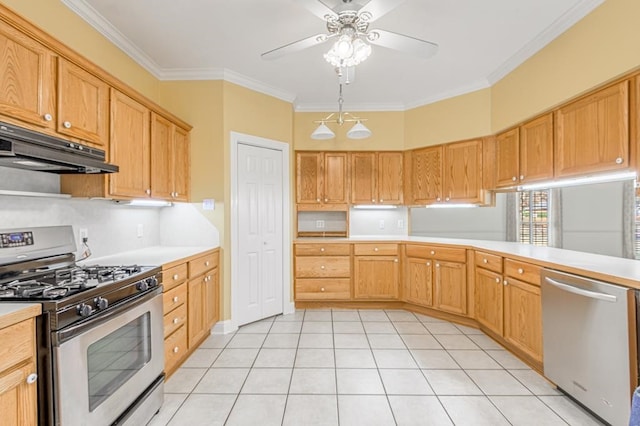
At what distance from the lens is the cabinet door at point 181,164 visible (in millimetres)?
3053

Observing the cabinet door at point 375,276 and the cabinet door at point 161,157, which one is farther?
the cabinet door at point 375,276

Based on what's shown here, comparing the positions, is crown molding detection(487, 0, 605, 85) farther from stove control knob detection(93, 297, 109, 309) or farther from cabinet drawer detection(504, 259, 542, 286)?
stove control knob detection(93, 297, 109, 309)

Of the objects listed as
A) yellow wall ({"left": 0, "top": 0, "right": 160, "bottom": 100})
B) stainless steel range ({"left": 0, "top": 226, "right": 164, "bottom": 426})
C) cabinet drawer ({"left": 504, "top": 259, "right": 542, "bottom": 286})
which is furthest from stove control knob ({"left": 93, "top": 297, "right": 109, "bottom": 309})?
cabinet drawer ({"left": 504, "top": 259, "right": 542, "bottom": 286})

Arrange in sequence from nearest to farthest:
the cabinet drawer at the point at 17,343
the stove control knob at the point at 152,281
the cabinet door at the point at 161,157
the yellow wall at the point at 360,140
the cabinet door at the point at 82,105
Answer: the cabinet drawer at the point at 17,343 < the cabinet door at the point at 82,105 < the stove control knob at the point at 152,281 < the cabinet door at the point at 161,157 < the yellow wall at the point at 360,140

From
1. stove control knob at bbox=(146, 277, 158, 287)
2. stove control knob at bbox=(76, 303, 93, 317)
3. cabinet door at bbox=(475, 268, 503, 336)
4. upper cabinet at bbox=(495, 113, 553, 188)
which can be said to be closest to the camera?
stove control knob at bbox=(76, 303, 93, 317)

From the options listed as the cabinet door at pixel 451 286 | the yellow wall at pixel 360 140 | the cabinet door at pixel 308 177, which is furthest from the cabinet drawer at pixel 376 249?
the yellow wall at pixel 360 140

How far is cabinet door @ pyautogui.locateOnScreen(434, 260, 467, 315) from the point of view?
3504mm

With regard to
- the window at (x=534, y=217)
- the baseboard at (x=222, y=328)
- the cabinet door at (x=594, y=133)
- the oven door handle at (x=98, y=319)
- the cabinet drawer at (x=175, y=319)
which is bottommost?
the baseboard at (x=222, y=328)

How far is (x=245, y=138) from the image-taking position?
11.5 feet

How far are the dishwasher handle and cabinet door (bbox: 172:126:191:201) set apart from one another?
3264 millimetres

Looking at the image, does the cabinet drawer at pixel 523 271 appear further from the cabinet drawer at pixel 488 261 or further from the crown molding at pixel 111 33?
the crown molding at pixel 111 33

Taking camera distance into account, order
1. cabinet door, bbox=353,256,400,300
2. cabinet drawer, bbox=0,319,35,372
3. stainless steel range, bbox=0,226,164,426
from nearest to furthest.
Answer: cabinet drawer, bbox=0,319,35,372 → stainless steel range, bbox=0,226,164,426 → cabinet door, bbox=353,256,400,300

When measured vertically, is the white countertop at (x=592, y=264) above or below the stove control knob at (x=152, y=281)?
above

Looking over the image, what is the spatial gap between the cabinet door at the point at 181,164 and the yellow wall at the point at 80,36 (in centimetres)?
57
